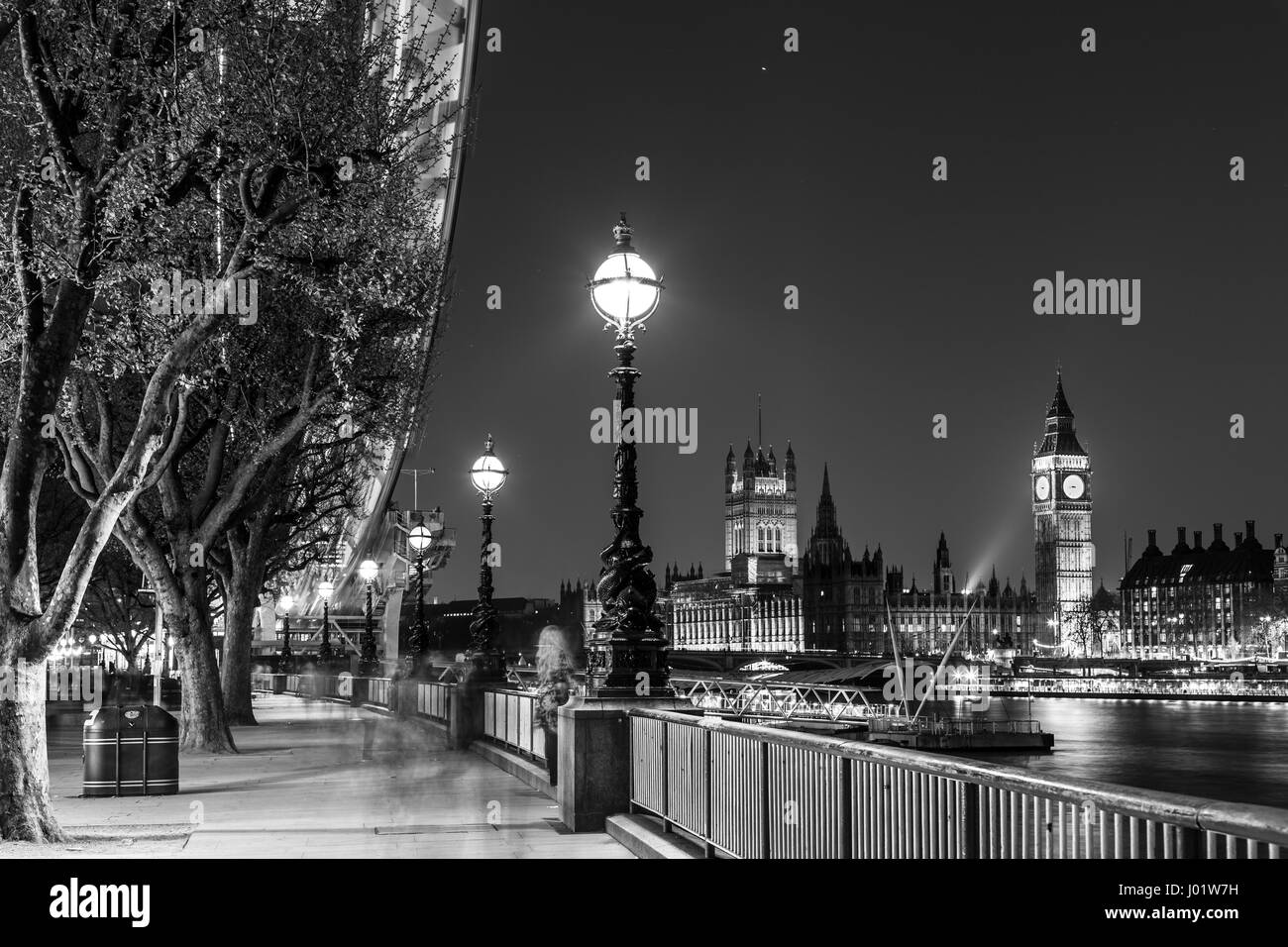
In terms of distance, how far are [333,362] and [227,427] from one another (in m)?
3.01

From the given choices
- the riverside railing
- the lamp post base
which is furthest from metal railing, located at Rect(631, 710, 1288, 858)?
the riverside railing

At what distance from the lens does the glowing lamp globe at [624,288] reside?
13820 millimetres

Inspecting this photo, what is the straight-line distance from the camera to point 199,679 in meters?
25.4

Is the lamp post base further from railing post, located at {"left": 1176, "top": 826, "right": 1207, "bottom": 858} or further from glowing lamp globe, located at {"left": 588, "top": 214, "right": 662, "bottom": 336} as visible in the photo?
railing post, located at {"left": 1176, "top": 826, "right": 1207, "bottom": 858}

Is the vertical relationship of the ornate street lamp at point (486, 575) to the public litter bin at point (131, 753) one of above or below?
above

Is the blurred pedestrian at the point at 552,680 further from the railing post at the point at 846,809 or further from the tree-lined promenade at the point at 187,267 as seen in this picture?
the railing post at the point at 846,809

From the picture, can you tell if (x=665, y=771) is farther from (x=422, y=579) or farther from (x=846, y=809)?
(x=422, y=579)

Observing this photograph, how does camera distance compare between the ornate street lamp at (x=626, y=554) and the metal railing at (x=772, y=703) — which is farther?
the metal railing at (x=772, y=703)

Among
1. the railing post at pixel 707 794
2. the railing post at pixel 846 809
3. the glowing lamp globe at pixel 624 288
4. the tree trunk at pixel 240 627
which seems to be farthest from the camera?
the tree trunk at pixel 240 627

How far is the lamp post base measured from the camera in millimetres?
13648

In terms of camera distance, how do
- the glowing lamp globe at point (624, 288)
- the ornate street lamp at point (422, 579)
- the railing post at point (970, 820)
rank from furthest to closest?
the ornate street lamp at point (422, 579) < the glowing lamp globe at point (624, 288) < the railing post at point (970, 820)

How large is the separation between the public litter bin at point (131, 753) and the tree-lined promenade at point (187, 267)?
321 centimetres

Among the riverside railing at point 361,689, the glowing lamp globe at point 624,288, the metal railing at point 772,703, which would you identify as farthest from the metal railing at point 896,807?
the metal railing at point 772,703

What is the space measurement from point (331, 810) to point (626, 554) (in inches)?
184
